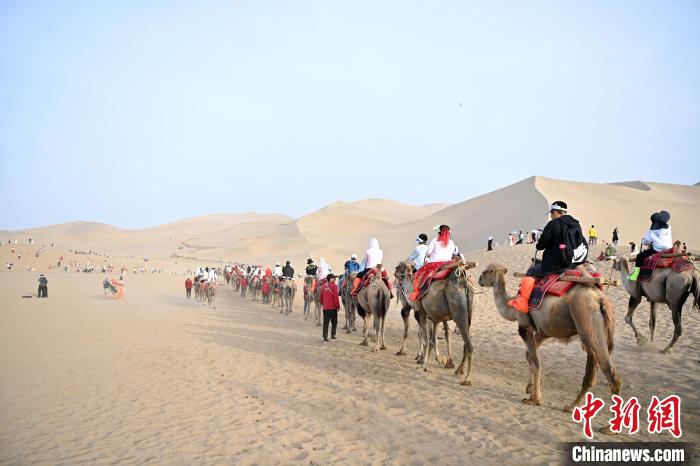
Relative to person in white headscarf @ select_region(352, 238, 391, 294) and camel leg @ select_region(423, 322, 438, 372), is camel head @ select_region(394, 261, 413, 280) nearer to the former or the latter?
person in white headscarf @ select_region(352, 238, 391, 294)

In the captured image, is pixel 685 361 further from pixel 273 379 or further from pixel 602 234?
pixel 602 234

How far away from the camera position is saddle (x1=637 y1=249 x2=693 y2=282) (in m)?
10.8

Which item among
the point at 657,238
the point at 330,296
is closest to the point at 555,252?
the point at 657,238

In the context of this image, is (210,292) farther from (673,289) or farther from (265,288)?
(673,289)

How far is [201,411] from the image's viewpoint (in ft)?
26.2

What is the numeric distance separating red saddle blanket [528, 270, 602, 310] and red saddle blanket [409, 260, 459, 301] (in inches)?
87.7

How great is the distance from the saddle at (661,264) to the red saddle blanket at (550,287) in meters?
5.21

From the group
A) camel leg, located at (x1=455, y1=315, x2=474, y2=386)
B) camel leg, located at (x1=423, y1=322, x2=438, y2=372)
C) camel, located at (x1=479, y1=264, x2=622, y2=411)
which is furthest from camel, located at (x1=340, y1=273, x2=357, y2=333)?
camel, located at (x1=479, y1=264, x2=622, y2=411)

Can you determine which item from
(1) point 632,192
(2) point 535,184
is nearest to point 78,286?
(2) point 535,184

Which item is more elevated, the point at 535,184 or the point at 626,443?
the point at 535,184

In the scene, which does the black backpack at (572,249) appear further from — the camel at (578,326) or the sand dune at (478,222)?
the sand dune at (478,222)

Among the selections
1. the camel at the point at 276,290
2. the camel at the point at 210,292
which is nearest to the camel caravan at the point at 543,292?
the camel at the point at 276,290

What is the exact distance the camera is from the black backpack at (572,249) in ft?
24.5

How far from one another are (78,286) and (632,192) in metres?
68.4
